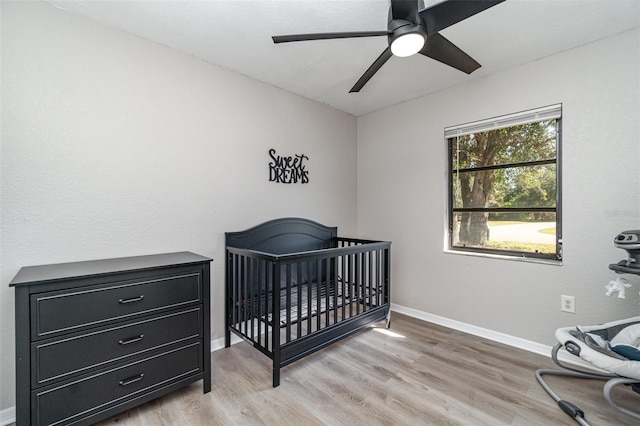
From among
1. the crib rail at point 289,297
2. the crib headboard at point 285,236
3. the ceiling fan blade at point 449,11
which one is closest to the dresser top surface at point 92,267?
the crib rail at point 289,297

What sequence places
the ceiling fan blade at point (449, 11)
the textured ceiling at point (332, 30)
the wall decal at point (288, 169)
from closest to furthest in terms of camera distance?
the ceiling fan blade at point (449, 11) → the textured ceiling at point (332, 30) → the wall decal at point (288, 169)

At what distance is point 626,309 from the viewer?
1.96m

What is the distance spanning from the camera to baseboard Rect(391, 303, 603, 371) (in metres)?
2.16

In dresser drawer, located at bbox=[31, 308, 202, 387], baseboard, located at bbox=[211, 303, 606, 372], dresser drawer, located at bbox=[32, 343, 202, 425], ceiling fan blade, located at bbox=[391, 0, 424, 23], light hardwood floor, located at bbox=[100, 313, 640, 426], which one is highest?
ceiling fan blade, located at bbox=[391, 0, 424, 23]

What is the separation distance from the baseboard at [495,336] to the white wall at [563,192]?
0.04 meters

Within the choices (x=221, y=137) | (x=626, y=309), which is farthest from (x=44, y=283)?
(x=626, y=309)

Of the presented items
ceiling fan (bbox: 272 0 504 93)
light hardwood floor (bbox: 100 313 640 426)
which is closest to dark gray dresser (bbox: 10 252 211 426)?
light hardwood floor (bbox: 100 313 640 426)

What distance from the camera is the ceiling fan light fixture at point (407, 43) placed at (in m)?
1.39

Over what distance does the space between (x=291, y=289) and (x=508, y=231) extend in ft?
6.57

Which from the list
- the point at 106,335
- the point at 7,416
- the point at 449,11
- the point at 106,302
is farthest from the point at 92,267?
the point at 449,11

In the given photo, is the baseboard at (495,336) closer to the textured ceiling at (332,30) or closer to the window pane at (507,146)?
the window pane at (507,146)

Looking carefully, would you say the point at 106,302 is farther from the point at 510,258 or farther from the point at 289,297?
the point at 510,258

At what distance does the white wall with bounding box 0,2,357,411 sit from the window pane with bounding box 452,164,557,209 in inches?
68.9

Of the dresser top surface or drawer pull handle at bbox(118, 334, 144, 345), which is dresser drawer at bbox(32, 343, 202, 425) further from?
the dresser top surface
